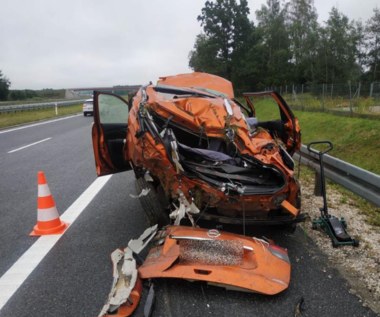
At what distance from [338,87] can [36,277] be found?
16.0 meters

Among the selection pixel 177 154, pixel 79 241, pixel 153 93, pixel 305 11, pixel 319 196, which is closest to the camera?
pixel 177 154

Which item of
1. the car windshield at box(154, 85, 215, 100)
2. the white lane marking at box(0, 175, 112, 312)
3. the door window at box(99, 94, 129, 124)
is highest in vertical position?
the car windshield at box(154, 85, 215, 100)

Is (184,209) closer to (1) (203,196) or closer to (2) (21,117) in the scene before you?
(1) (203,196)

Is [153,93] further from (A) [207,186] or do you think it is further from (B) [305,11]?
(B) [305,11]

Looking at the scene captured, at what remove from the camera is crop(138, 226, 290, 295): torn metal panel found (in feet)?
9.55

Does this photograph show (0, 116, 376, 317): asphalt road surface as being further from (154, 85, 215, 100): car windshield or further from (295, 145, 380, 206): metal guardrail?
(154, 85, 215, 100): car windshield

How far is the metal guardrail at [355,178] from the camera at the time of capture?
3.92 m

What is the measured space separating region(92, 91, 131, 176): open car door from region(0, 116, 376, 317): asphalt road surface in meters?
0.62

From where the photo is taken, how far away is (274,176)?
3672 mm

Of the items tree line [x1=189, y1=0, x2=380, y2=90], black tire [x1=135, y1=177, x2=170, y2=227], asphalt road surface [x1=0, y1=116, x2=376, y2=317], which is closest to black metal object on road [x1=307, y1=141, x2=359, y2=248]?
asphalt road surface [x1=0, y1=116, x2=376, y2=317]

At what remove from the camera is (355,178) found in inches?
174

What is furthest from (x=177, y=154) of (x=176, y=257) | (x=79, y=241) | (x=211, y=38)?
(x=211, y=38)

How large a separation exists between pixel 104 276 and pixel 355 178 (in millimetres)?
2965

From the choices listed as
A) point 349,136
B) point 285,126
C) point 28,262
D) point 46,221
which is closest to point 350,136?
point 349,136
